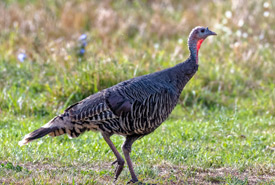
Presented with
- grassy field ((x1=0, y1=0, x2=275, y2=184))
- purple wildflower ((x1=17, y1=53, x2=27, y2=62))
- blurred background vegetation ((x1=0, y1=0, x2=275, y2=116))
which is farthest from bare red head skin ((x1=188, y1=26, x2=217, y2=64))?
purple wildflower ((x1=17, y1=53, x2=27, y2=62))

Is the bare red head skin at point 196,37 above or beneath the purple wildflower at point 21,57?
beneath

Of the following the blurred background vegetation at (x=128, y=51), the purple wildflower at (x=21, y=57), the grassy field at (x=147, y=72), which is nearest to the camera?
the grassy field at (x=147, y=72)

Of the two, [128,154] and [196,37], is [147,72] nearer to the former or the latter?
[196,37]

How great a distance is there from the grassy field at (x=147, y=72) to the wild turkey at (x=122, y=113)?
42cm

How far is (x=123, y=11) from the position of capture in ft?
39.8

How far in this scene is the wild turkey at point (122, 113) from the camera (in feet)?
15.2

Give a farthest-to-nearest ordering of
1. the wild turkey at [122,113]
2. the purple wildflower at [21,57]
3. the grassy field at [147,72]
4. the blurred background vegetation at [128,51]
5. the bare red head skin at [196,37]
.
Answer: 1. the purple wildflower at [21,57]
2. the blurred background vegetation at [128,51]
3. the bare red head skin at [196,37]
4. the grassy field at [147,72]
5. the wild turkey at [122,113]

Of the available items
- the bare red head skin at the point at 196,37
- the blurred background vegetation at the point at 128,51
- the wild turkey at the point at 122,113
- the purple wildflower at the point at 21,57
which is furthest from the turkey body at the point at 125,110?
the purple wildflower at the point at 21,57

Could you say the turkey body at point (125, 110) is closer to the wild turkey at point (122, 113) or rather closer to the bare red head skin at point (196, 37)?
the wild turkey at point (122, 113)

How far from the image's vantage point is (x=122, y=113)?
463cm

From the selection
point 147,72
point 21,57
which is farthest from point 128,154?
point 21,57

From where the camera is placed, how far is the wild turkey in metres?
4.64

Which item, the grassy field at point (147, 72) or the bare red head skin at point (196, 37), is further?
the bare red head skin at point (196, 37)

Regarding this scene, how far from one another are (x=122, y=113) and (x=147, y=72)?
354 cm
